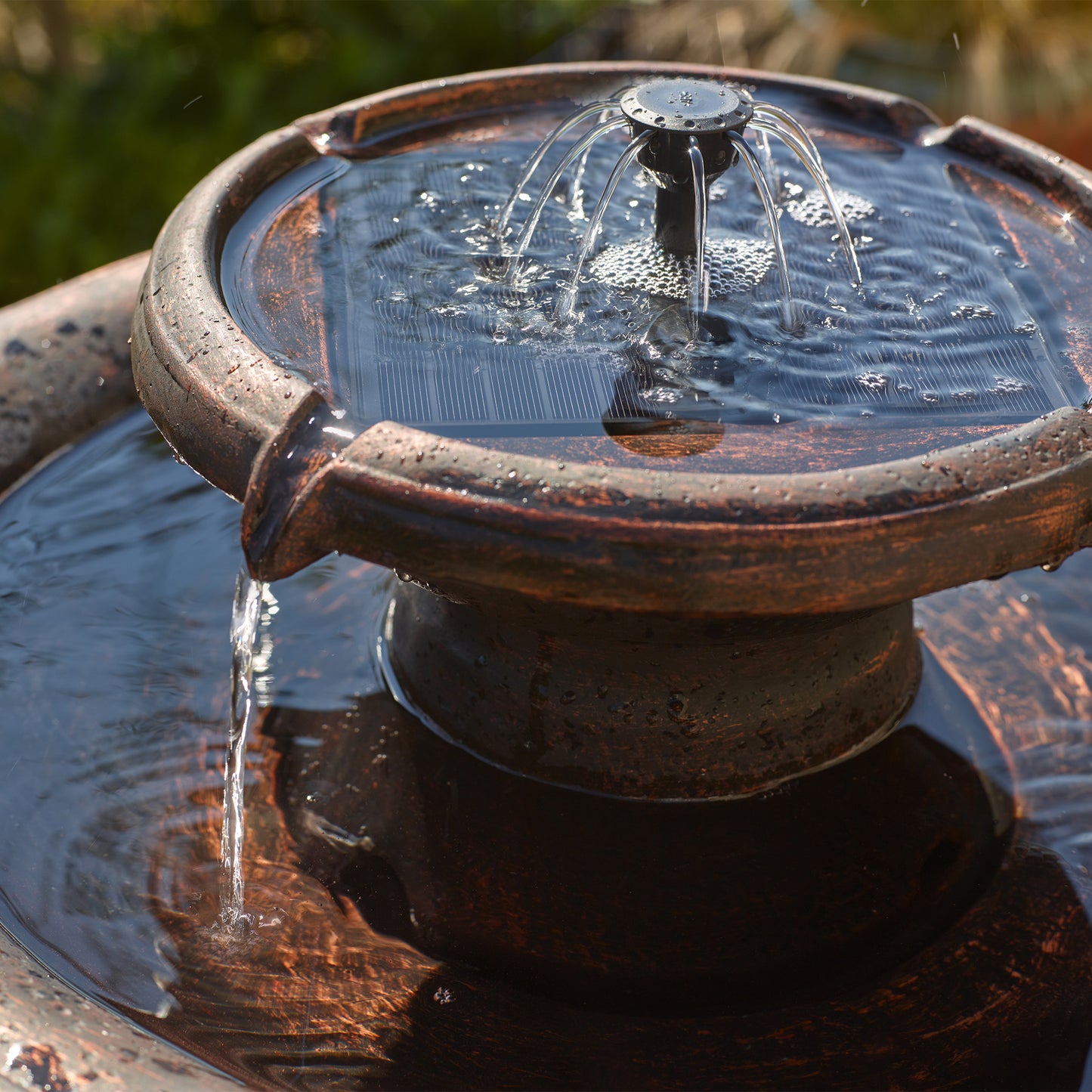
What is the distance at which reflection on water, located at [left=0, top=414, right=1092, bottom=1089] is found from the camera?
2066 mm

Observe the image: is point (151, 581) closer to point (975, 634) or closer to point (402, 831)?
point (402, 831)

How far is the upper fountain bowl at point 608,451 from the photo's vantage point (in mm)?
1723

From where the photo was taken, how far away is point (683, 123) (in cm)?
223

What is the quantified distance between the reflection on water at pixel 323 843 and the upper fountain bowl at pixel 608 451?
2.15ft

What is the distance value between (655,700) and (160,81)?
16.9 feet

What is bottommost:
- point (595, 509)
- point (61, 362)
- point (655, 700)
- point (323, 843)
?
point (323, 843)

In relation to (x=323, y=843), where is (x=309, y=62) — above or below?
above

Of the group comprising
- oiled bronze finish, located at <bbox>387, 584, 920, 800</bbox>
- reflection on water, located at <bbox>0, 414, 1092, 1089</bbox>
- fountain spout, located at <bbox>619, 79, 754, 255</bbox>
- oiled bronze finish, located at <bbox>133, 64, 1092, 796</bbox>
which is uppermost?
fountain spout, located at <bbox>619, 79, 754, 255</bbox>

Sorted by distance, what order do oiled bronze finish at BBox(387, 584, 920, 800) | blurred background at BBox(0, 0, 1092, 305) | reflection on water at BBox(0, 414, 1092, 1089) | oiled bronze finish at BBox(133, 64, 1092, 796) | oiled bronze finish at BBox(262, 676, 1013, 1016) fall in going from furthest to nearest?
blurred background at BBox(0, 0, 1092, 305) < oiled bronze finish at BBox(387, 584, 920, 800) < oiled bronze finish at BBox(262, 676, 1013, 1016) < reflection on water at BBox(0, 414, 1092, 1089) < oiled bronze finish at BBox(133, 64, 1092, 796)

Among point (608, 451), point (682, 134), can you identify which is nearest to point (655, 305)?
point (682, 134)

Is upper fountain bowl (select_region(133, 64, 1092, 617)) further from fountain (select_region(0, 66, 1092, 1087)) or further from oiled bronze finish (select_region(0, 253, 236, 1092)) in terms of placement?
oiled bronze finish (select_region(0, 253, 236, 1092))

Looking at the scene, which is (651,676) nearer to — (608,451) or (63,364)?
(608,451)

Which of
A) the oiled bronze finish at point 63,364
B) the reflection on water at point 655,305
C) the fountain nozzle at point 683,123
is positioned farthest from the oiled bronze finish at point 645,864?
the fountain nozzle at point 683,123

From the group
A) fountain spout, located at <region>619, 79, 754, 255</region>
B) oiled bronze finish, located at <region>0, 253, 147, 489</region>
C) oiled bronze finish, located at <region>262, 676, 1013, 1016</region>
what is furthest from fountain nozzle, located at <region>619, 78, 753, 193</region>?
oiled bronze finish, located at <region>0, 253, 147, 489</region>
